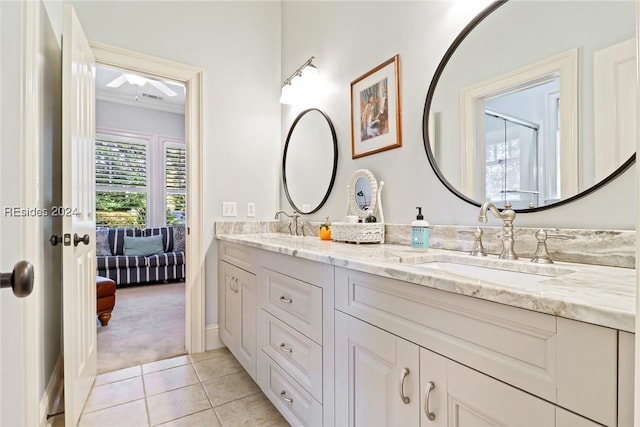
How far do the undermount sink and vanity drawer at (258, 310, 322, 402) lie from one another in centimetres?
55

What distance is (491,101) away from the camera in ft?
4.33

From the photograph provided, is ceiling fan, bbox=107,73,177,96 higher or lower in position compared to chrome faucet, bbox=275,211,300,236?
higher

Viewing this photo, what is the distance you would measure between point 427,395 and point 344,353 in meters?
0.35

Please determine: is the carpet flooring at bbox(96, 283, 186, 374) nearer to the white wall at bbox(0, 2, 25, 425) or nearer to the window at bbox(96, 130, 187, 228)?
the white wall at bbox(0, 2, 25, 425)

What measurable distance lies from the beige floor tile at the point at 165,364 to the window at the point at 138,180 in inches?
146

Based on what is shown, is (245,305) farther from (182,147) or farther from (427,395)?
(182,147)

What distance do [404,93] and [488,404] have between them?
144 centimetres

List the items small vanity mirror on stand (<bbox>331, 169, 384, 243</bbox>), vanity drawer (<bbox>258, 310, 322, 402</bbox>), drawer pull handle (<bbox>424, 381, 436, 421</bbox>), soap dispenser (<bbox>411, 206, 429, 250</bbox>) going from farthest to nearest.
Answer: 1. small vanity mirror on stand (<bbox>331, 169, 384, 243</bbox>)
2. soap dispenser (<bbox>411, 206, 429, 250</bbox>)
3. vanity drawer (<bbox>258, 310, 322, 402</bbox>)
4. drawer pull handle (<bbox>424, 381, 436, 421</bbox>)

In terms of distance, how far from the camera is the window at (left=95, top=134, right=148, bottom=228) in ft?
16.5

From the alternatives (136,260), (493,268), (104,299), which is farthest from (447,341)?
(136,260)

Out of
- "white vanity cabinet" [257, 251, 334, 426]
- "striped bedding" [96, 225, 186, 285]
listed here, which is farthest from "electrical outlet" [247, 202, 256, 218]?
"striped bedding" [96, 225, 186, 285]

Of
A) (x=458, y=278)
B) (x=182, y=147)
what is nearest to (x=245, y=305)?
(x=458, y=278)

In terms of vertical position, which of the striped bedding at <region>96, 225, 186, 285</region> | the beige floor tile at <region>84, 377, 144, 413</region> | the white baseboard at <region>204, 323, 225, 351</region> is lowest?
the beige floor tile at <region>84, 377, 144, 413</region>

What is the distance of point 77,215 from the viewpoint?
1.56 meters
